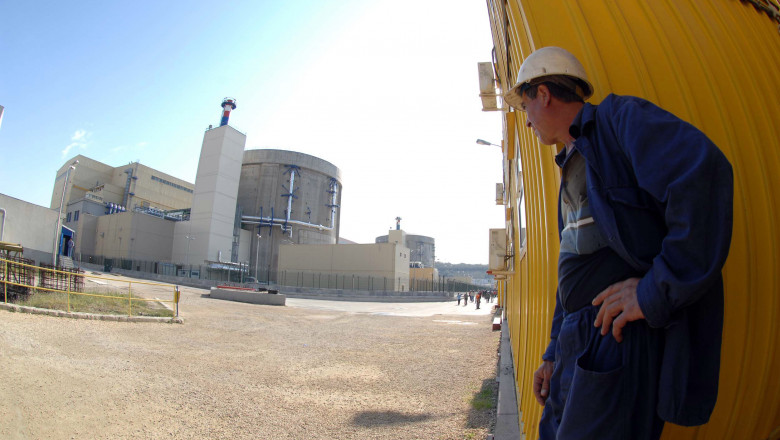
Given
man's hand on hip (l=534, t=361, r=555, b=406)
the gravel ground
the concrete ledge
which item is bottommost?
the concrete ledge

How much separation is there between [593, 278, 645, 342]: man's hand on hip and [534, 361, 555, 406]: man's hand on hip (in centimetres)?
49

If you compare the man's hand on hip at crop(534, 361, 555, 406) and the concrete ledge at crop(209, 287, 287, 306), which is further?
the concrete ledge at crop(209, 287, 287, 306)

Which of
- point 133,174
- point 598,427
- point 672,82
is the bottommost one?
point 598,427

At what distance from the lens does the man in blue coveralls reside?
918 mm

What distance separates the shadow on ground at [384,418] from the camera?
430 centimetres

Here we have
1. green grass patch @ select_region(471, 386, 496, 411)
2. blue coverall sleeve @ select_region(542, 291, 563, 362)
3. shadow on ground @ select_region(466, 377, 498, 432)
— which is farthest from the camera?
green grass patch @ select_region(471, 386, 496, 411)

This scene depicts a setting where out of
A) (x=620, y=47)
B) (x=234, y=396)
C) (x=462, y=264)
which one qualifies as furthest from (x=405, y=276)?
(x=462, y=264)

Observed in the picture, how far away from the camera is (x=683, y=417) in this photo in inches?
38.8

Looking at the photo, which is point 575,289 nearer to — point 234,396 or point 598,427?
point 598,427

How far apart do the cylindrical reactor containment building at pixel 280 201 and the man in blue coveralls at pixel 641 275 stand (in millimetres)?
52389

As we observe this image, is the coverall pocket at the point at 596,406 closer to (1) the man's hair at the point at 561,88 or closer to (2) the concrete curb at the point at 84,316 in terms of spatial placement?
(1) the man's hair at the point at 561,88

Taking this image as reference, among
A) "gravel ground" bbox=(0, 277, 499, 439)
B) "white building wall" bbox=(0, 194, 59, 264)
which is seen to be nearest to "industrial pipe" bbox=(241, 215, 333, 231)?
"white building wall" bbox=(0, 194, 59, 264)

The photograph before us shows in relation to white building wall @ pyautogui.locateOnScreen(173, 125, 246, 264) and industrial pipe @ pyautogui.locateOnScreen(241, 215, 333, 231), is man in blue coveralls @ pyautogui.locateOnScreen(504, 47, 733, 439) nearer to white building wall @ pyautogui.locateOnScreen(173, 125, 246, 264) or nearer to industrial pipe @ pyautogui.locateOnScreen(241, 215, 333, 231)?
white building wall @ pyautogui.locateOnScreen(173, 125, 246, 264)

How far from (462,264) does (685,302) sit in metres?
194
